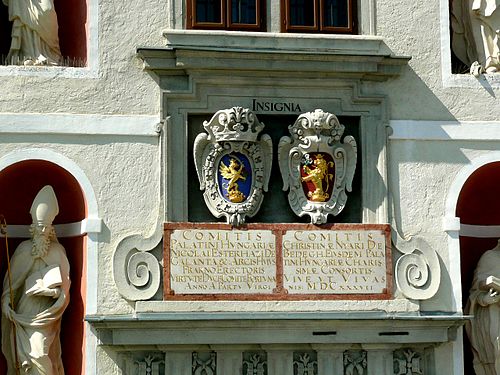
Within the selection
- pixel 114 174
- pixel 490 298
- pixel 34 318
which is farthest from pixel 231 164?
pixel 490 298

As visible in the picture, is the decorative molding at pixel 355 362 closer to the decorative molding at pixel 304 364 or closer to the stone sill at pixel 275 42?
the decorative molding at pixel 304 364

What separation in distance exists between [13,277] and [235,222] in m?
2.13

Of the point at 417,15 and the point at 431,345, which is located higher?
the point at 417,15

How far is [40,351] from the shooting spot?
13609 millimetres

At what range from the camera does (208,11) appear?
14.6 m

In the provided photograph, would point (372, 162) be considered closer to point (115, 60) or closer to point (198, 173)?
point (198, 173)

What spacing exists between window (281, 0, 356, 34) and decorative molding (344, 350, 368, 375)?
314 centimetres

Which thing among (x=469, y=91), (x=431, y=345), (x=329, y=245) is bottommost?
(x=431, y=345)

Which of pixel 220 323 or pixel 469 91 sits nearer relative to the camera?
pixel 220 323

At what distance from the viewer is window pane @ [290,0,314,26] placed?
48.2 feet

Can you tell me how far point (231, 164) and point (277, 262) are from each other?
103 centimetres

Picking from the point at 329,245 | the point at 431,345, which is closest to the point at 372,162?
the point at 329,245

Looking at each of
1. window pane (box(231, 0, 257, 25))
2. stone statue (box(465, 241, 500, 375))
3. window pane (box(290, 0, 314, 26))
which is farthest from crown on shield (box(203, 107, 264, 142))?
stone statue (box(465, 241, 500, 375))

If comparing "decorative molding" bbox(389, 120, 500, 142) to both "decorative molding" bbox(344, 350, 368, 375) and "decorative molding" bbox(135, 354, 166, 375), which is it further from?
"decorative molding" bbox(135, 354, 166, 375)
